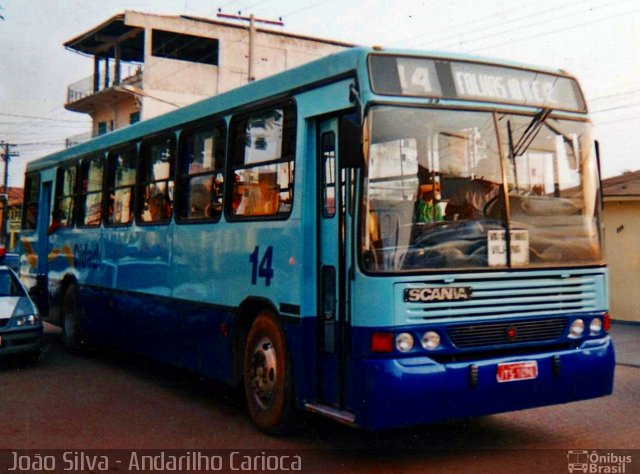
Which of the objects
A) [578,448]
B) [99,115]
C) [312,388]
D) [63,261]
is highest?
[99,115]

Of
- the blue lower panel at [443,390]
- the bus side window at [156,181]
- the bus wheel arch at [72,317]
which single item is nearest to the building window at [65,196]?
the bus wheel arch at [72,317]

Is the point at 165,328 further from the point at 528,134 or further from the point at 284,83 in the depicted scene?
the point at 528,134

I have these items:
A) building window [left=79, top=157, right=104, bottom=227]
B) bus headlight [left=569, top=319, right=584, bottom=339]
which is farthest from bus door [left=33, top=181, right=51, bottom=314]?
bus headlight [left=569, top=319, right=584, bottom=339]

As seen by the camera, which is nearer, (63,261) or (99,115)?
(63,261)

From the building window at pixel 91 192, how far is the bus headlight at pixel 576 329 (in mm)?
7375

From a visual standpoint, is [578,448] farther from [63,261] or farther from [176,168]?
[63,261]

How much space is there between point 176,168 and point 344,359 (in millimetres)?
3903

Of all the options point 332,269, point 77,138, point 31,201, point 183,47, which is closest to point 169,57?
point 183,47

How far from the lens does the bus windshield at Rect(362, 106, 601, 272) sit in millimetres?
6047

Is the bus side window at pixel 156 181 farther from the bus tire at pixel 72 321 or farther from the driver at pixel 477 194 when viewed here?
the driver at pixel 477 194

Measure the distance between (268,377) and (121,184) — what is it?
15.8 ft

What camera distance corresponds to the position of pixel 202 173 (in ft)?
28.6

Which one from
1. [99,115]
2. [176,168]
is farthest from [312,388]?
[99,115]

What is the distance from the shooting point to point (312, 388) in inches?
262
